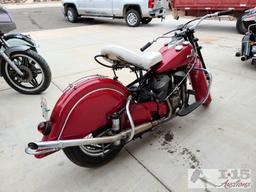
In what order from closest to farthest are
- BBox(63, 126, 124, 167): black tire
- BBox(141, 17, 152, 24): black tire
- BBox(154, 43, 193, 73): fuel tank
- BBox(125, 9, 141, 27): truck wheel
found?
BBox(63, 126, 124, 167): black tire
BBox(154, 43, 193, 73): fuel tank
BBox(125, 9, 141, 27): truck wheel
BBox(141, 17, 152, 24): black tire

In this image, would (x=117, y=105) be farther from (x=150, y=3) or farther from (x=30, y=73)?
(x=150, y=3)

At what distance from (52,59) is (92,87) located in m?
3.57

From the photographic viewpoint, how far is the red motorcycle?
1.74m

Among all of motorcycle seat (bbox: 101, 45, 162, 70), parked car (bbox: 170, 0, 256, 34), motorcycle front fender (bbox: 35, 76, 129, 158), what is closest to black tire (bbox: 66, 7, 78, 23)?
parked car (bbox: 170, 0, 256, 34)

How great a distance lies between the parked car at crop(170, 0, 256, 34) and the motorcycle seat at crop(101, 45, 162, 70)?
5.74 meters

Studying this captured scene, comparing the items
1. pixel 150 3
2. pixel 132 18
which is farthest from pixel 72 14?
pixel 150 3

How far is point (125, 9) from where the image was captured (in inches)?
353

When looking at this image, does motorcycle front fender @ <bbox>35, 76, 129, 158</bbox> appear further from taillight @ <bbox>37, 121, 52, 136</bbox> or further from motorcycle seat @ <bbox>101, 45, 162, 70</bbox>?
motorcycle seat @ <bbox>101, 45, 162, 70</bbox>

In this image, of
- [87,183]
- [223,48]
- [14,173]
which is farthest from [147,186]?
[223,48]

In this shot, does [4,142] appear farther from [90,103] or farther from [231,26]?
[231,26]

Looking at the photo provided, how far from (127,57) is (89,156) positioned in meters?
0.85

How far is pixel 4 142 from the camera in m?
2.45
